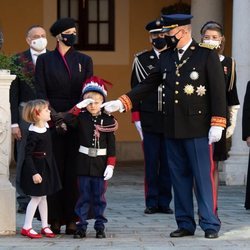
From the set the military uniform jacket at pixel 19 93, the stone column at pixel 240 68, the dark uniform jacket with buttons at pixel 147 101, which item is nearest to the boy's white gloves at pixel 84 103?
the military uniform jacket at pixel 19 93

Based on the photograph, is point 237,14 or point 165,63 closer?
point 165,63

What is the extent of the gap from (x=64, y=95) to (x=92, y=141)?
1.95 feet

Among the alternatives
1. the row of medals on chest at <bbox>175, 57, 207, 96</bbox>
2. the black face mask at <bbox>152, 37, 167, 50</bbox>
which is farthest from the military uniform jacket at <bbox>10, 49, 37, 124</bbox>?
the row of medals on chest at <bbox>175, 57, 207, 96</bbox>

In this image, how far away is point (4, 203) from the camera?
10.0m

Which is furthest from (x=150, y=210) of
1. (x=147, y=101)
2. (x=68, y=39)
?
Result: (x=68, y=39)

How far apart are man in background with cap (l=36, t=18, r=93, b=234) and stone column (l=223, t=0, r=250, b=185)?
6.24 metres

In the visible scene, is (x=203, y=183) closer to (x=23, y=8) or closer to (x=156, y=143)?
(x=156, y=143)

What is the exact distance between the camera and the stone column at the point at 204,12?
17.8 metres

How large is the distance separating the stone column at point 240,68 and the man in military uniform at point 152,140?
3.82 metres

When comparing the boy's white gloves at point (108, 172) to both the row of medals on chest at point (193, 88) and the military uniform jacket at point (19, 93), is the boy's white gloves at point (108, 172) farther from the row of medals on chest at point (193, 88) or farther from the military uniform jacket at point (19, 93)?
the military uniform jacket at point (19, 93)

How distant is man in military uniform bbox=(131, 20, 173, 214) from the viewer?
483 inches

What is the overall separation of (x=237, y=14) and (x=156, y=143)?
447cm

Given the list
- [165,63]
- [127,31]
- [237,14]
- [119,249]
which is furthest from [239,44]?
[119,249]

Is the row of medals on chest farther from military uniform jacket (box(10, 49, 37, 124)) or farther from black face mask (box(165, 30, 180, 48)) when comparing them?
military uniform jacket (box(10, 49, 37, 124))
